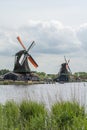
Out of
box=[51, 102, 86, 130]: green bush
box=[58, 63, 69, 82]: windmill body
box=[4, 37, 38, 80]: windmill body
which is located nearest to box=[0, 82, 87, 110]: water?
box=[51, 102, 86, 130]: green bush

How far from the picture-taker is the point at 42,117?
37.8 ft

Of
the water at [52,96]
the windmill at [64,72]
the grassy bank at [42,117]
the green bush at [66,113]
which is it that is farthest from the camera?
the windmill at [64,72]

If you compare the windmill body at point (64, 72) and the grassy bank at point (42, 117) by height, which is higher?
the windmill body at point (64, 72)

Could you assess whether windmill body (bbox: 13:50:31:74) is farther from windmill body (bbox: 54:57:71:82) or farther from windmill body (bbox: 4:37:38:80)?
windmill body (bbox: 54:57:71:82)

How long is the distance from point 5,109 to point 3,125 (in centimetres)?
273

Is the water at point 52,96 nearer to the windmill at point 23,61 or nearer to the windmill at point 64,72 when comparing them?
the windmill at point 23,61

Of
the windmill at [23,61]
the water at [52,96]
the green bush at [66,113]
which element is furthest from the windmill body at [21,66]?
the green bush at [66,113]

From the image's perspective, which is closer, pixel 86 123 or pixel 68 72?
pixel 86 123

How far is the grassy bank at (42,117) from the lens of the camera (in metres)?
11.0

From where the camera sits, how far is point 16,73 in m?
98.2

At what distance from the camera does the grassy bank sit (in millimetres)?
10966

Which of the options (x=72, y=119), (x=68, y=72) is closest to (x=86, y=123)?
(x=72, y=119)

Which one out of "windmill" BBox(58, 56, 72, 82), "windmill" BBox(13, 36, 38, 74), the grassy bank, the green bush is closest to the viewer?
the grassy bank

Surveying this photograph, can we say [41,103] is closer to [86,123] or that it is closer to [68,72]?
[86,123]
